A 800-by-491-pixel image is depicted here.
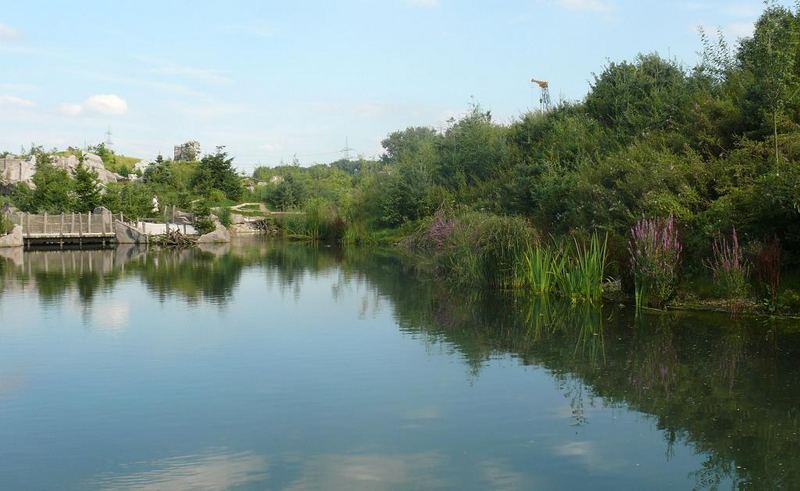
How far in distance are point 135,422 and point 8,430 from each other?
1274 millimetres

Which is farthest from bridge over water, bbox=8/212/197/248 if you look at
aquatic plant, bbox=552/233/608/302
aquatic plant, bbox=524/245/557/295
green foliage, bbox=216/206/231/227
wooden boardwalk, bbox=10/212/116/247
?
aquatic plant, bbox=552/233/608/302

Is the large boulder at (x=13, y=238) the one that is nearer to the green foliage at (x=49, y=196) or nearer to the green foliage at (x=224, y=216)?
the green foliage at (x=49, y=196)

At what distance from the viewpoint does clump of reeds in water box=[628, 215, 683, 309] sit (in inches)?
583

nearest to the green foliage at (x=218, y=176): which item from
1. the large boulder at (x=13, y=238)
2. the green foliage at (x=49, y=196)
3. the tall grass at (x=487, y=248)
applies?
the green foliage at (x=49, y=196)

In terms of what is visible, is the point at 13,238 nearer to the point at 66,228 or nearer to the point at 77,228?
the point at 66,228

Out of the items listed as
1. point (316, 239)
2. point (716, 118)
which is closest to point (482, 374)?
point (716, 118)

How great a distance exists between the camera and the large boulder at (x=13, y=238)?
40438 mm

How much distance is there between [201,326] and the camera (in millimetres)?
14984

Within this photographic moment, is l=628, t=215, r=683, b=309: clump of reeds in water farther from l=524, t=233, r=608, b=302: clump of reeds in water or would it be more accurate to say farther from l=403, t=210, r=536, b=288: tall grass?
l=403, t=210, r=536, b=288: tall grass

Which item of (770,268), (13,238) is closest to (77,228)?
(13,238)

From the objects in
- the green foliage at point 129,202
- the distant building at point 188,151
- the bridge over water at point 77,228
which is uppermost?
the distant building at point 188,151

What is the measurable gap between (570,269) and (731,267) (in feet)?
12.7

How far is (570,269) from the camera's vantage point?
56.6ft

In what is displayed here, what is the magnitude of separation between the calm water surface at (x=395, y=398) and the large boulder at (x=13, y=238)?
25895mm
